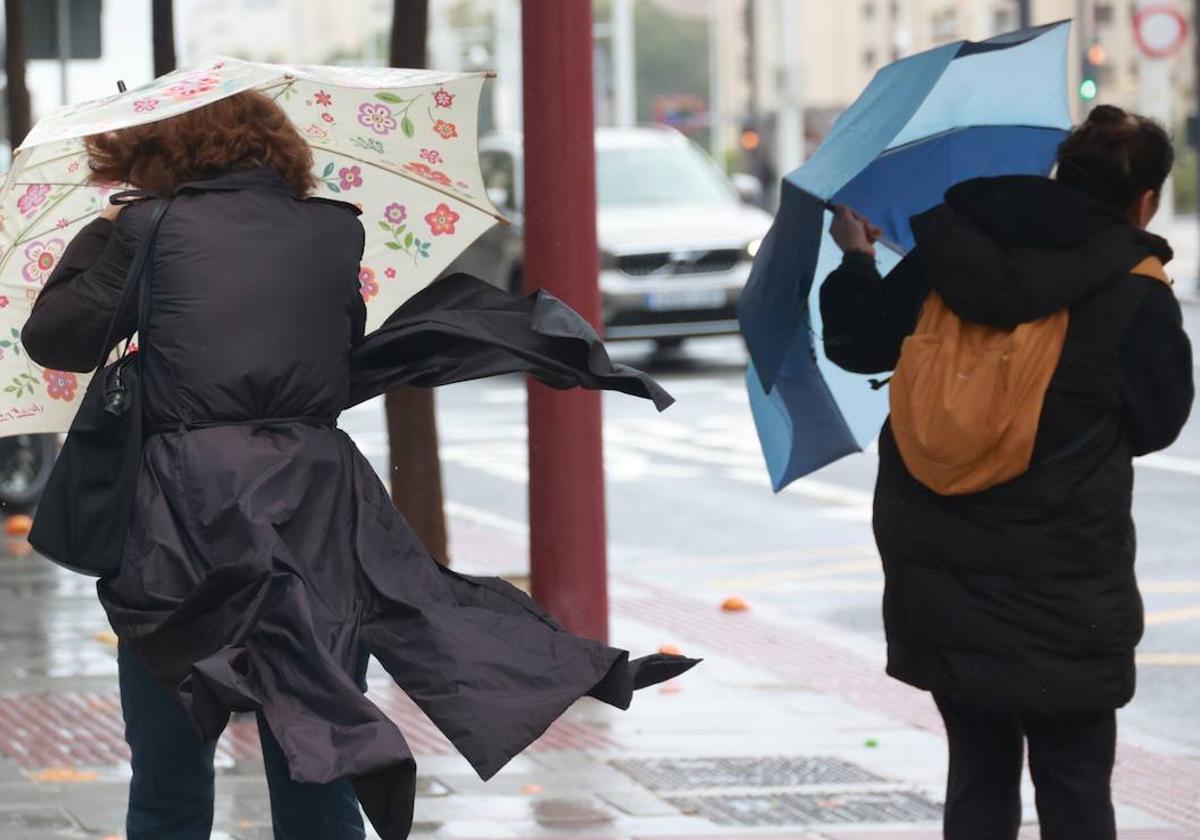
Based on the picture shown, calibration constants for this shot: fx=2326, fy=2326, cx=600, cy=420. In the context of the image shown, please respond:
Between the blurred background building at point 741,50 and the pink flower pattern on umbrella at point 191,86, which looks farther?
the blurred background building at point 741,50

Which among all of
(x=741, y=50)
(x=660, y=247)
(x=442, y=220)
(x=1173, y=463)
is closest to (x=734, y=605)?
(x=442, y=220)

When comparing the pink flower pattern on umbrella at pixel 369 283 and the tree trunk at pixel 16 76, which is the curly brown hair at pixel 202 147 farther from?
the tree trunk at pixel 16 76

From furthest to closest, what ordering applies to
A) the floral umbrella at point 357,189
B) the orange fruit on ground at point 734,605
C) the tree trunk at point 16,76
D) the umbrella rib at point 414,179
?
the tree trunk at point 16,76 < the orange fruit on ground at point 734,605 < the umbrella rib at point 414,179 < the floral umbrella at point 357,189

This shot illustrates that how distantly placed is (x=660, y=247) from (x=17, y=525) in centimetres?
966

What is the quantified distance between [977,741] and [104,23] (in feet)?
33.7

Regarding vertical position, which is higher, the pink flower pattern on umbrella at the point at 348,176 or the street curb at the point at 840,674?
the pink flower pattern on umbrella at the point at 348,176

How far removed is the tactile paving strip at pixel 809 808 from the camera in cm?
571

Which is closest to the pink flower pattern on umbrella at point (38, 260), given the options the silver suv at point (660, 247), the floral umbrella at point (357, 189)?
the floral umbrella at point (357, 189)

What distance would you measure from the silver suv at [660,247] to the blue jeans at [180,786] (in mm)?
15742

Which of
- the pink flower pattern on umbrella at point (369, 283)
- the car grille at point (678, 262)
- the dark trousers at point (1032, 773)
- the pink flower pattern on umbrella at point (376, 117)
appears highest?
the pink flower pattern on umbrella at point (376, 117)

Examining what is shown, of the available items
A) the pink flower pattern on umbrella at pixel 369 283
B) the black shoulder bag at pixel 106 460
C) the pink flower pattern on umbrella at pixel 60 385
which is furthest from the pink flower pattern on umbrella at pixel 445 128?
the black shoulder bag at pixel 106 460

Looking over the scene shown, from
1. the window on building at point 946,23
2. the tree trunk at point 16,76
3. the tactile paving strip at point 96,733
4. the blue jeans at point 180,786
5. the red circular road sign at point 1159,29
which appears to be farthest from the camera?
the window on building at point 946,23

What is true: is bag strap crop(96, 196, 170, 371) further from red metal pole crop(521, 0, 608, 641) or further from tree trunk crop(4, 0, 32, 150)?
tree trunk crop(4, 0, 32, 150)

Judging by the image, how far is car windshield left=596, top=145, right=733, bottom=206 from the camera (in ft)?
71.8
